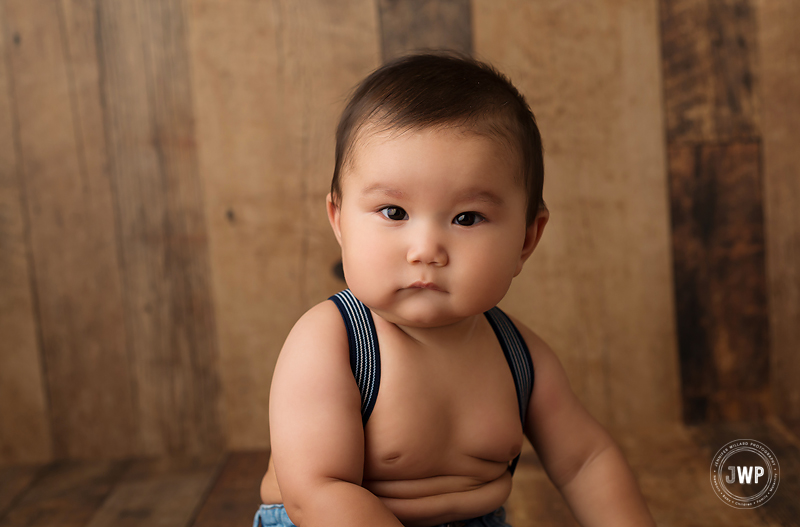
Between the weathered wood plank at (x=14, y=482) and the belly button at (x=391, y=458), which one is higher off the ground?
the belly button at (x=391, y=458)

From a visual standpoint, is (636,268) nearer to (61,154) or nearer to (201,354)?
(201,354)

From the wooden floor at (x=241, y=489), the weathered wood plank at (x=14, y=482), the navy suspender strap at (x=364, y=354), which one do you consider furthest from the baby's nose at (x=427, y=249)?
the weathered wood plank at (x=14, y=482)

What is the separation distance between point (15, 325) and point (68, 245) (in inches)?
7.3

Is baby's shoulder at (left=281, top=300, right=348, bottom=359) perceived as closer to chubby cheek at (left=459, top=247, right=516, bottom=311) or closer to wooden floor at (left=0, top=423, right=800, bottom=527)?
chubby cheek at (left=459, top=247, right=516, bottom=311)

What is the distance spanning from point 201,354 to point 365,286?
2.71ft

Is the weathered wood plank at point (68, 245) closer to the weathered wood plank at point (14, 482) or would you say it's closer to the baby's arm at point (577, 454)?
the weathered wood plank at point (14, 482)

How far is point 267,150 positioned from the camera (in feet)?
4.32

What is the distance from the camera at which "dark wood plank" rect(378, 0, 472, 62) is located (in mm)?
1289

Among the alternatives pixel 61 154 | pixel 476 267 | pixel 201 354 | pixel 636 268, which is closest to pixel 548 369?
pixel 476 267

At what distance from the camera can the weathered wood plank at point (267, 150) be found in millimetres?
1292

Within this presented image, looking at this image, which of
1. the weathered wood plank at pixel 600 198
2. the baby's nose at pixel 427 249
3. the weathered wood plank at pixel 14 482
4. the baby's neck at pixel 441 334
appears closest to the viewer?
the baby's nose at pixel 427 249

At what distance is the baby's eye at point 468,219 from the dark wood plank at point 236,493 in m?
0.69

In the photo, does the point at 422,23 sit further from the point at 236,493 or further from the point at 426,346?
the point at 236,493

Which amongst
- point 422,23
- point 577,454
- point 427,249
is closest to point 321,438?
point 427,249
